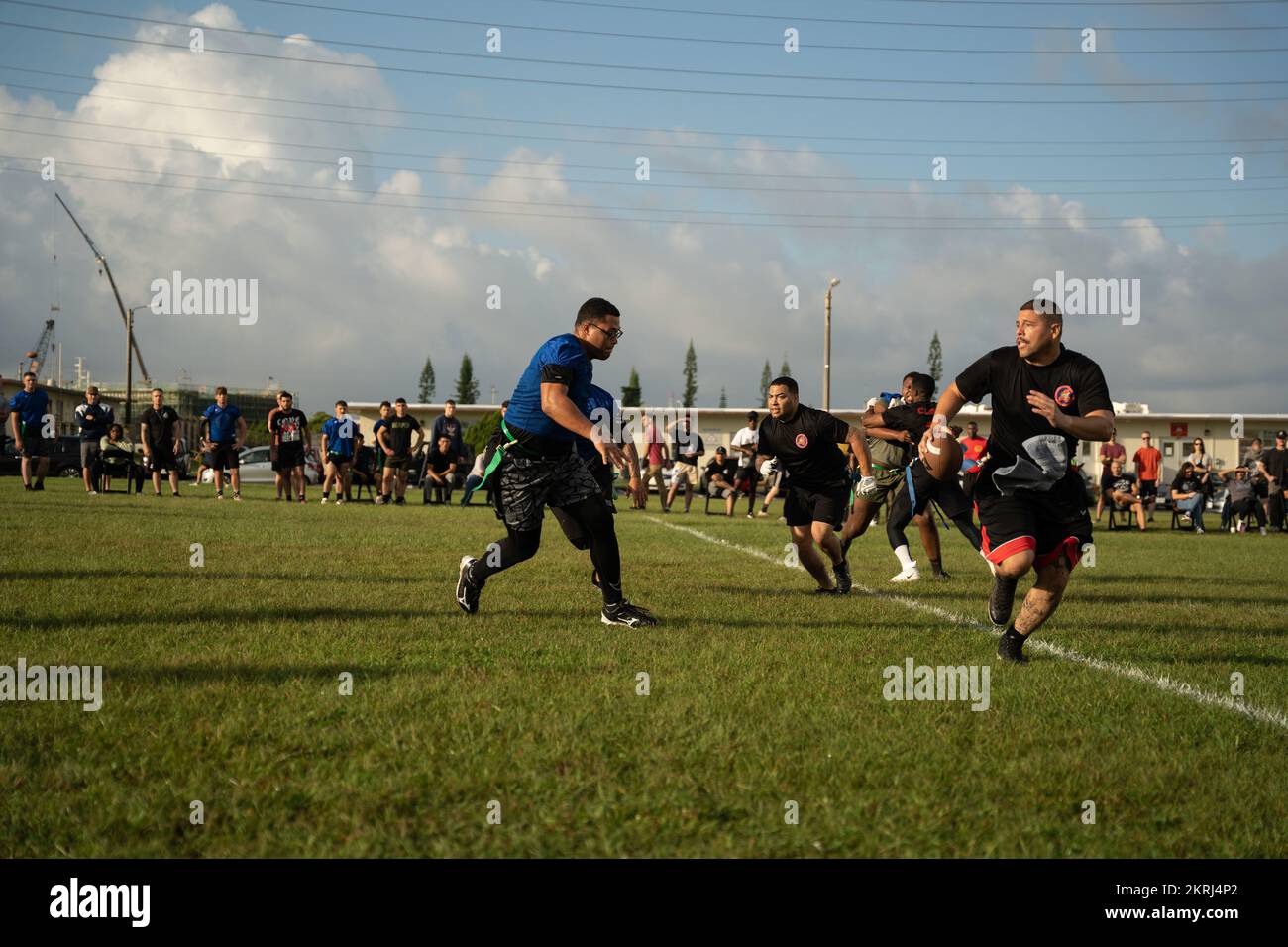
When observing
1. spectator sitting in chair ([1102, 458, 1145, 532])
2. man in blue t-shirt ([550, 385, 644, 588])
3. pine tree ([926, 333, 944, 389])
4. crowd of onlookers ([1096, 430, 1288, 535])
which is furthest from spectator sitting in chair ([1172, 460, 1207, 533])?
pine tree ([926, 333, 944, 389])

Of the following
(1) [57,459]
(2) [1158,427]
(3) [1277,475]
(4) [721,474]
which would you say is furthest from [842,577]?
(2) [1158,427]

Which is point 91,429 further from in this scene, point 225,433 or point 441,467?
point 441,467

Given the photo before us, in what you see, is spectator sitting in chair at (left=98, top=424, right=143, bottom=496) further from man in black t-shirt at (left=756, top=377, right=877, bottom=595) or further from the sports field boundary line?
the sports field boundary line

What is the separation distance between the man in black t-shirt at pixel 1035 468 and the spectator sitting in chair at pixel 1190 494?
20276mm

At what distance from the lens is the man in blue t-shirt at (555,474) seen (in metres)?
7.60

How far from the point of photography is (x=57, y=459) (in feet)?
137

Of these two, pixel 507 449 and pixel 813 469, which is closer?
pixel 507 449

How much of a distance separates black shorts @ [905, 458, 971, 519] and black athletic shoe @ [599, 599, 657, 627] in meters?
5.02

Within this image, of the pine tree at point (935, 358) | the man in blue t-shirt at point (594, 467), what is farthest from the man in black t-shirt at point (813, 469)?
the pine tree at point (935, 358)

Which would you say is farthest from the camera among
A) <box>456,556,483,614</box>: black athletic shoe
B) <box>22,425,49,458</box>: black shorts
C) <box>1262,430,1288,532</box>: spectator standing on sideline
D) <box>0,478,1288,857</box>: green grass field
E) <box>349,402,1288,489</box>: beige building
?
<box>349,402,1288,489</box>: beige building

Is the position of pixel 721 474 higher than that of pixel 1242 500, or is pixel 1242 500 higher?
pixel 721 474

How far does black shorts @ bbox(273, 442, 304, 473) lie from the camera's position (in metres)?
23.3

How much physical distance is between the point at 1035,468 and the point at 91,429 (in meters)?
22.3
